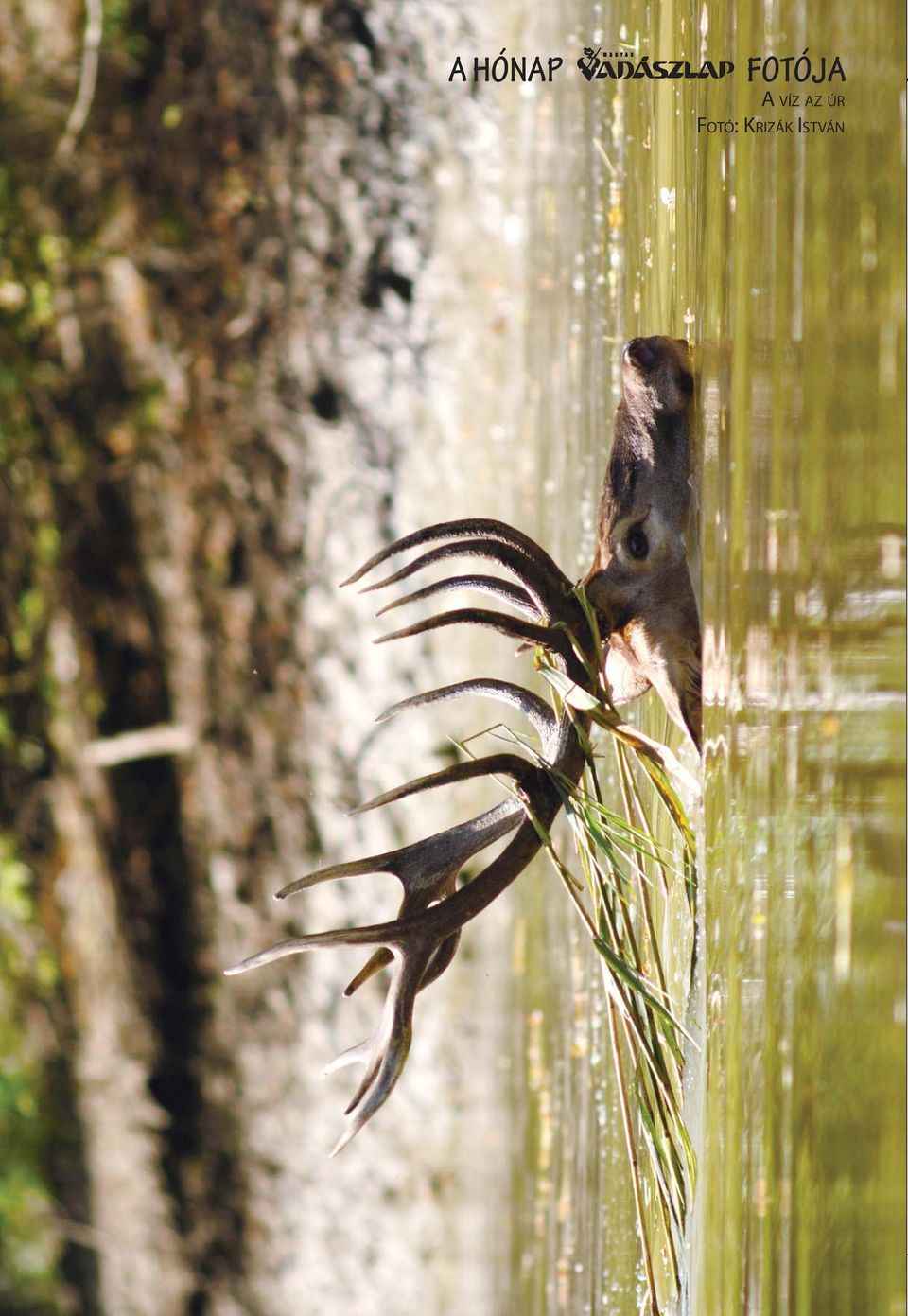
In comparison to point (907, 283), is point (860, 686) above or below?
below

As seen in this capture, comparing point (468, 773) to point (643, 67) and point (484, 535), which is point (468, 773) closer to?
point (484, 535)

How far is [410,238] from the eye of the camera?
2.37 meters

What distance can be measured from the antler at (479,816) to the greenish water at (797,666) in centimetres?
12

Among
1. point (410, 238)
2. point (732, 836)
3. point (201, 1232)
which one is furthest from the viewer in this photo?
point (201, 1232)

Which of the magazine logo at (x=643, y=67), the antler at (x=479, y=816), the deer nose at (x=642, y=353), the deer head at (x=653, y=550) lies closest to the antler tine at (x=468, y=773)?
the antler at (x=479, y=816)

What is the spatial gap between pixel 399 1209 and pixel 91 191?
2.18m

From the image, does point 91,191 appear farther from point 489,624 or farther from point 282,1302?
point 282,1302

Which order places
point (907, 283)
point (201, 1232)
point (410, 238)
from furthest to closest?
point (201, 1232), point (410, 238), point (907, 283)

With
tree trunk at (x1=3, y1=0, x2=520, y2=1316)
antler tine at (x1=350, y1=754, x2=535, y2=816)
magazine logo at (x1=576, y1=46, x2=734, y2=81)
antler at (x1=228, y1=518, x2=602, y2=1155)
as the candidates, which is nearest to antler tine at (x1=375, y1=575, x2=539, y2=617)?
antler at (x1=228, y1=518, x2=602, y2=1155)

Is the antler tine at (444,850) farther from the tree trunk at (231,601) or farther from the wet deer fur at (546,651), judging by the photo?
the tree trunk at (231,601)

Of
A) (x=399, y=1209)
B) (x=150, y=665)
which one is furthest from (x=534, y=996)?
(x=150, y=665)

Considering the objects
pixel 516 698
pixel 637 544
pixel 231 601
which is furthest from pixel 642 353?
pixel 231 601

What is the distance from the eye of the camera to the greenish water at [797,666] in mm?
494

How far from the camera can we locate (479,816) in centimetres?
92
